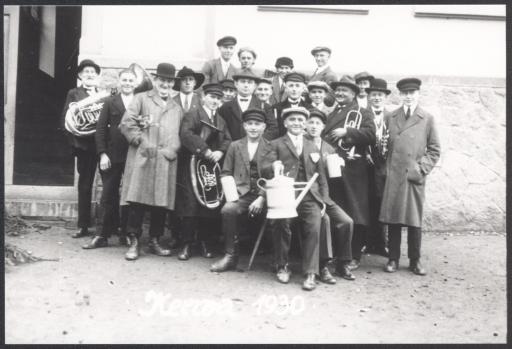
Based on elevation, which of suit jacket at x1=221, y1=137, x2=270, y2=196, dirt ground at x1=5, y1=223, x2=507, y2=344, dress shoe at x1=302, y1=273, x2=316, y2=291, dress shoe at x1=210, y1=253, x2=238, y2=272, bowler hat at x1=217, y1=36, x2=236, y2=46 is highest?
bowler hat at x1=217, y1=36, x2=236, y2=46

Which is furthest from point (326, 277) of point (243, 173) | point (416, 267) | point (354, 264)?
point (243, 173)

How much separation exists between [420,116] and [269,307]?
Answer: 9.70ft

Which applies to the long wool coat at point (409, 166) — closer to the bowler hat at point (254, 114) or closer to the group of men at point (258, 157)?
the group of men at point (258, 157)

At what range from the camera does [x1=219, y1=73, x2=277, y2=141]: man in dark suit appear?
6.36 metres

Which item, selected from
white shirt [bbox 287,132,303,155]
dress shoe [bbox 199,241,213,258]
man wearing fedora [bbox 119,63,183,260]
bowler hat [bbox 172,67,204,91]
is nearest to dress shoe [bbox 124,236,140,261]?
man wearing fedora [bbox 119,63,183,260]

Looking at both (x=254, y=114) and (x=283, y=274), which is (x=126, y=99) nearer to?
(x=254, y=114)

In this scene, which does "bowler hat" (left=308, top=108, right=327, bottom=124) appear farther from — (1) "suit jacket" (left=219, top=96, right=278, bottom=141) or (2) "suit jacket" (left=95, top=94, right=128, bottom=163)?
(2) "suit jacket" (left=95, top=94, right=128, bottom=163)

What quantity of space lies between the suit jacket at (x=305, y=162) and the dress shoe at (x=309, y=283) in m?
0.78

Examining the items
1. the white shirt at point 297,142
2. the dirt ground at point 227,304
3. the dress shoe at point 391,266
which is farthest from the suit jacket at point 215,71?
the dress shoe at point 391,266

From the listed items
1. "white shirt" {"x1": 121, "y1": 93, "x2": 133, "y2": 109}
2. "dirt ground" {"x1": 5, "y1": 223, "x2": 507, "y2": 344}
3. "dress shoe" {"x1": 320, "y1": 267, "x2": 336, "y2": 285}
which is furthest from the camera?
"white shirt" {"x1": 121, "y1": 93, "x2": 133, "y2": 109}

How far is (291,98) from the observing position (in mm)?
6406

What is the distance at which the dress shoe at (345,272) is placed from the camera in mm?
5914

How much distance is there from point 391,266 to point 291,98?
2.26m

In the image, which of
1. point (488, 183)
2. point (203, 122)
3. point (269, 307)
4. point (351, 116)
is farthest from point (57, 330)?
point (488, 183)
